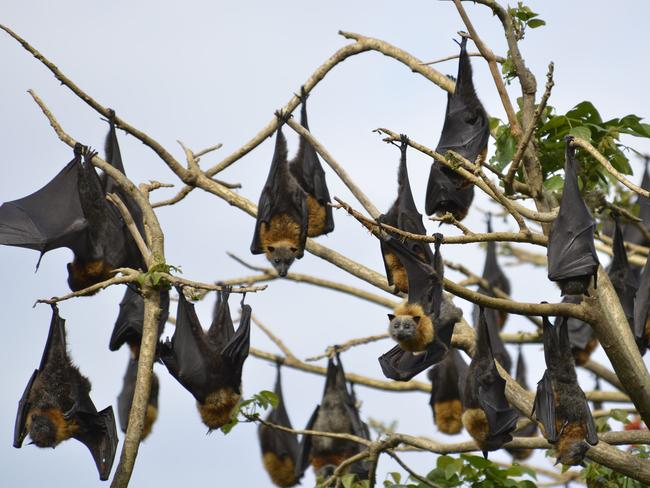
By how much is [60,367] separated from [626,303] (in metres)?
8.37

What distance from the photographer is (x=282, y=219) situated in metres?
14.6

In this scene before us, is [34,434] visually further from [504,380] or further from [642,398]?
[642,398]

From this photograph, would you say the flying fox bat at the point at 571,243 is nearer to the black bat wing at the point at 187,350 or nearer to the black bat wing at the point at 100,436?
the black bat wing at the point at 187,350

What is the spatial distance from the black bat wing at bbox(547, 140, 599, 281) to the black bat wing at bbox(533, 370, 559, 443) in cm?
221

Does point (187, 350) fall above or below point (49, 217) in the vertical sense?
below

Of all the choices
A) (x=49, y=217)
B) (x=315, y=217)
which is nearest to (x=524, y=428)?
(x=315, y=217)

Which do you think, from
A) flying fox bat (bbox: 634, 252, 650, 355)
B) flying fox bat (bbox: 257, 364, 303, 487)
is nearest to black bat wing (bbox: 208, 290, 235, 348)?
flying fox bat (bbox: 634, 252, 650, 355)

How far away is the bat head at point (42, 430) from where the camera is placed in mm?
11359

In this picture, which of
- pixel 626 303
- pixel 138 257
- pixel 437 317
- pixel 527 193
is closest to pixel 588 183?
pixel 527 193

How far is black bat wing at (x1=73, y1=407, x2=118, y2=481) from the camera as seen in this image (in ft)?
36.5

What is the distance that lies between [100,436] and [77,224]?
317 cm

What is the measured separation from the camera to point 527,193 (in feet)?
35.3

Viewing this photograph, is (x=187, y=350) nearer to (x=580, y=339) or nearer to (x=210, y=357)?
(x=210, y=357)

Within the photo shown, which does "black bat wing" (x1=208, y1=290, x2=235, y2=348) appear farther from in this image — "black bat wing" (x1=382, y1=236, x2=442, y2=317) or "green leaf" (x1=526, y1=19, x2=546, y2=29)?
"green leaf" (x1=526, y1=19, x2=546, y2=29)
